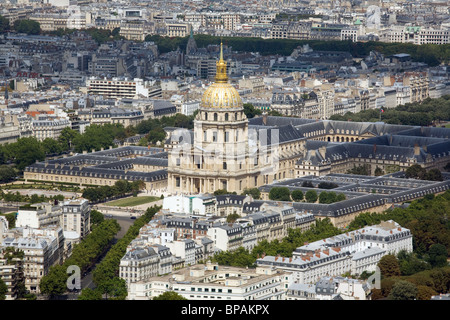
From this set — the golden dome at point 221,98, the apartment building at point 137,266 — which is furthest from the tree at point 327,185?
the apartment building at point 137,266

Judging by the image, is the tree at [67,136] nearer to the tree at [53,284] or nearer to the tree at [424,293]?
the tree at [53,284]

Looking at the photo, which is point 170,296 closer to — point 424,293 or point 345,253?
point 424,293

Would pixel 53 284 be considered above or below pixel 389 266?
above

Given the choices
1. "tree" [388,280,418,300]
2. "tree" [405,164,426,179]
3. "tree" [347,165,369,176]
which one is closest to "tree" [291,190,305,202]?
"tree" [405,164,426,179]

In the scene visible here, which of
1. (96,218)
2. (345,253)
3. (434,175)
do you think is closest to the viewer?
(345,253)

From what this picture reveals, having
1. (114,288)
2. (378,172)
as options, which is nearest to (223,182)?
(378,172)

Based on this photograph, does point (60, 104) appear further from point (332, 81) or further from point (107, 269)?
point (107, 269)
